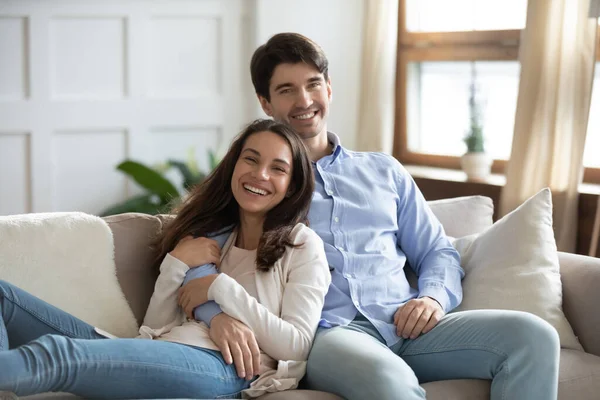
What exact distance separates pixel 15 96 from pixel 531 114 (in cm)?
243

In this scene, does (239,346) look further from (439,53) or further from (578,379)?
(439,53)

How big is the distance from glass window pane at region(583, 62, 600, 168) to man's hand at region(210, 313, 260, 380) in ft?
7.00

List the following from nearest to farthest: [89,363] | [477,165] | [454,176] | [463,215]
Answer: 1. [89,363]
2. [463,215]
3. [477,165]
4. [454,176]

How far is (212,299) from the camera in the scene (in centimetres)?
201

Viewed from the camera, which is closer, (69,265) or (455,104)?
(69,265)

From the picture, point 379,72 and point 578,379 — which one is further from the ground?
point 379,72

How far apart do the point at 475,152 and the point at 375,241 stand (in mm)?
1765

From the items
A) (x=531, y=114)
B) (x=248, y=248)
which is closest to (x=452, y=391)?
(x=248, y=248)

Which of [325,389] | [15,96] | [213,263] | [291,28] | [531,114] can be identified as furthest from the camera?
[291,28]

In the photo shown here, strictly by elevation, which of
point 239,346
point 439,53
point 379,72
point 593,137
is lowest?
point 239,346

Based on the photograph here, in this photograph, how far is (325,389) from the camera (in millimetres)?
1945

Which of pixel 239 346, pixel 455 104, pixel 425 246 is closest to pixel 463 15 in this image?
pixel 455 104

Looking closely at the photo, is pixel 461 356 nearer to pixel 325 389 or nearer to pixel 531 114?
pixel 325 389

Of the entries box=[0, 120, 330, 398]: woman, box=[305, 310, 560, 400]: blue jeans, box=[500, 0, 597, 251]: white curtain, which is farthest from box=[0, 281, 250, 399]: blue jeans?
box=[500, 0, 597, 251]: white curtain
